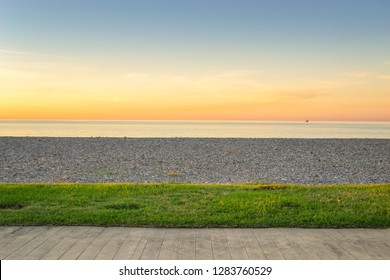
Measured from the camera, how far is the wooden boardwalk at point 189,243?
555cm

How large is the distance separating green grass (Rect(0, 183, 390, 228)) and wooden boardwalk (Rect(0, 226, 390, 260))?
0.40 meters

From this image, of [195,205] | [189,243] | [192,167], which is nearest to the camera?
[189,243]

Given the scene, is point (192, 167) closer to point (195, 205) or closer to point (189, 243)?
point (195, 205)

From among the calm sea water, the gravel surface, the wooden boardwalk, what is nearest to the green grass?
the wooden boardwalk

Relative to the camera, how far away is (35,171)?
→ 2003cm

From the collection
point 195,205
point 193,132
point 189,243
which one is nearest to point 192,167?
point 195,205

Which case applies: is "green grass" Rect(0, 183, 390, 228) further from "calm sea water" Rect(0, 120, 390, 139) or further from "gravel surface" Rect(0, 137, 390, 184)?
"calm sea water" Rect(0, 120, 390, 139)

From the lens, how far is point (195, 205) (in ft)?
28.8

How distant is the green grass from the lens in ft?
24.1

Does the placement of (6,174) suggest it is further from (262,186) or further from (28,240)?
(28,240)

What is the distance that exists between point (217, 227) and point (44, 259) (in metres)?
2.89

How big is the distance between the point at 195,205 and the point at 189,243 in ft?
8.91

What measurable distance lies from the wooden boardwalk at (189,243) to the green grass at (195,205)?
40 centimetres
